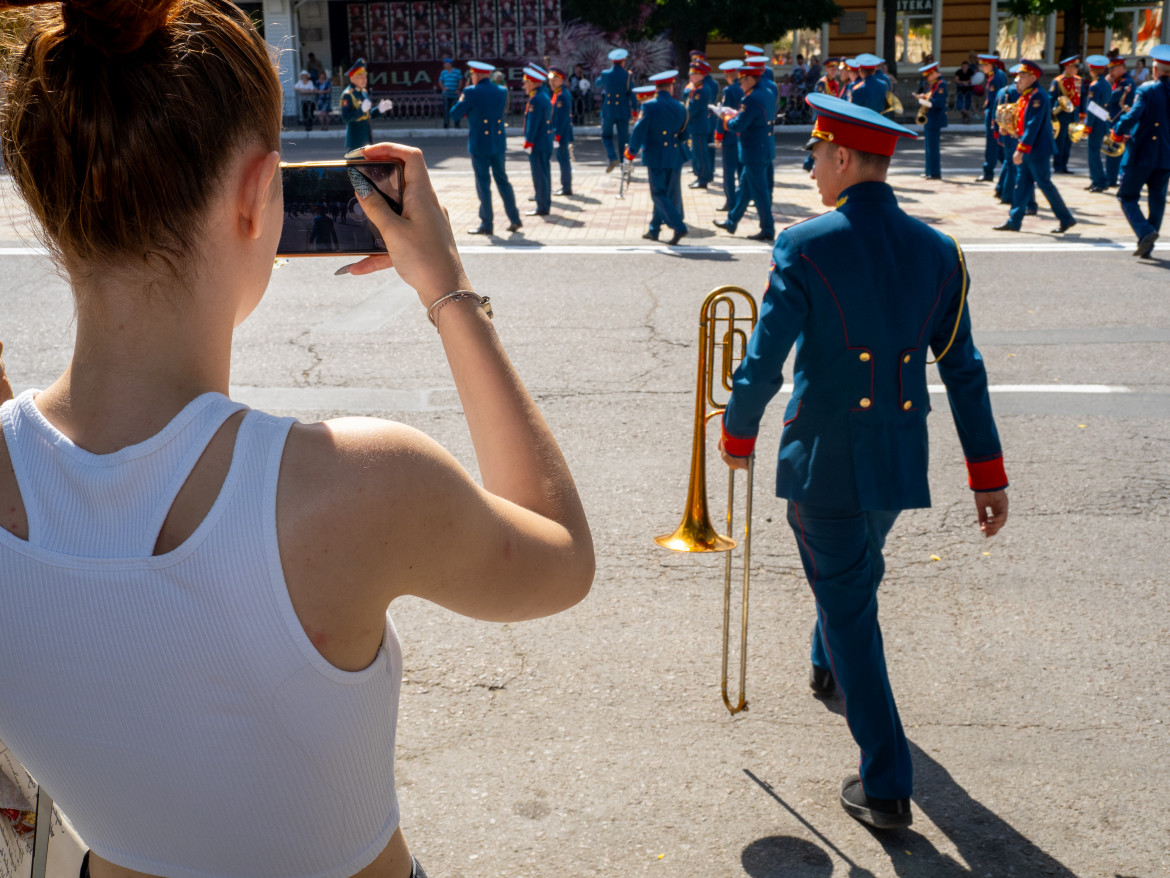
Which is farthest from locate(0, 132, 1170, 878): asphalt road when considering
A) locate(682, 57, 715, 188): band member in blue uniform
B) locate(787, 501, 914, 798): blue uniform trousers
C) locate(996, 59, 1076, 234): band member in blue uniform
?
locate(682, 57, 715, 188): band member in blue uniform

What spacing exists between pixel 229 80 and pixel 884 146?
267 cm

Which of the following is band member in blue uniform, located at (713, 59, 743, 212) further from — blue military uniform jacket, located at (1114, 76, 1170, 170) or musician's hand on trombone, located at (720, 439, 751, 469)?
musician's hand on trombone, located at (720, 439, 751, 469)

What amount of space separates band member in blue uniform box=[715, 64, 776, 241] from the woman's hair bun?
41.0ft

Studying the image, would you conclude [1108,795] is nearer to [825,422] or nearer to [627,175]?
[825,422]

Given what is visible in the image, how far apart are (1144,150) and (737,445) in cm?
1004

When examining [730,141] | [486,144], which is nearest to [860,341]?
[486,144]

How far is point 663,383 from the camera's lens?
7602 mm

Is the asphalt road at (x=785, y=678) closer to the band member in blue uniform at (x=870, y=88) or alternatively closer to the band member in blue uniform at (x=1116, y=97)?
the band member in blue uniform at (x=870, y=88)

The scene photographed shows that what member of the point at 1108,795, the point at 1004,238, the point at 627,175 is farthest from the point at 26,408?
the point at 627,175

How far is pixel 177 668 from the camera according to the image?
1.09 metres

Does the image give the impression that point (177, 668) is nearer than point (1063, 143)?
Yes

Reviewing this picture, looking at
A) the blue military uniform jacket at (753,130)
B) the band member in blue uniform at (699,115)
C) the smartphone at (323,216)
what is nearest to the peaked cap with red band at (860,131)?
the smartphone at (323,216)

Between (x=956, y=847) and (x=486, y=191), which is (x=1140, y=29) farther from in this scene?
(x=956, y=847)

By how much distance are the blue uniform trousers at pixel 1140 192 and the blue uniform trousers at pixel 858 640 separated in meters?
9.53
